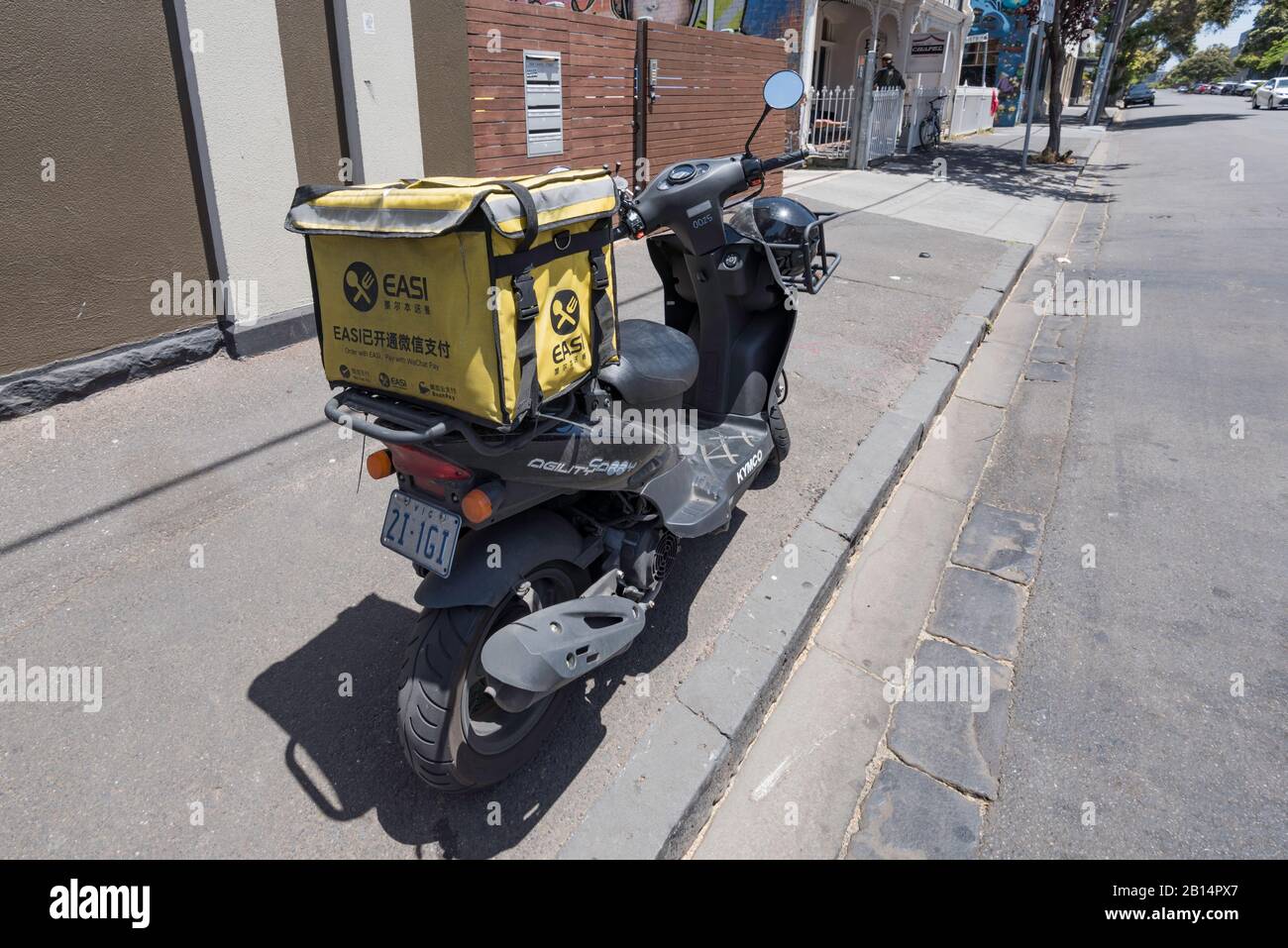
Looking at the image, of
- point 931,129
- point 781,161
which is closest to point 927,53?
point 931,129

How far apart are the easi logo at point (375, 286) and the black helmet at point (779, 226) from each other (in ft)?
6.89

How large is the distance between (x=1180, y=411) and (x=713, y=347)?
3.70m

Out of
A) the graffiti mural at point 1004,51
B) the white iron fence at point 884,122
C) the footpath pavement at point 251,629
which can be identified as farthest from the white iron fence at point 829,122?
the footpath pavement at point 251,629

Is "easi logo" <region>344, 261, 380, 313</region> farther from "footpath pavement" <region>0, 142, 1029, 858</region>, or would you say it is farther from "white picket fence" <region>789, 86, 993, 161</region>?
"white picket fence" <region>789, 86, 993, 161</region>

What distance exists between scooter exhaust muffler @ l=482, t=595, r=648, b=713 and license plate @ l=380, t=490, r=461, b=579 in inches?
10.6

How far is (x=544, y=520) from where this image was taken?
2.40 m

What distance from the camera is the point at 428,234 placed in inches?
68.4

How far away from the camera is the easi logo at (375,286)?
1891mm

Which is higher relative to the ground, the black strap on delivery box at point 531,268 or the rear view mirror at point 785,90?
the rear view mirror at point 785,90

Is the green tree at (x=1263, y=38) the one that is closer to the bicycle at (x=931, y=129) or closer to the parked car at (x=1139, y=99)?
the parked car at (x=1139, y=99)

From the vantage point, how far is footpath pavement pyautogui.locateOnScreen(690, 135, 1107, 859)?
96.5 inches

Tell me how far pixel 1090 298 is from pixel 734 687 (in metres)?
7.32

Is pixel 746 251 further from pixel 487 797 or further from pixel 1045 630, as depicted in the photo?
pixel 487 797
